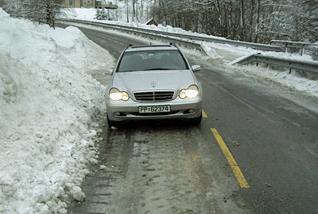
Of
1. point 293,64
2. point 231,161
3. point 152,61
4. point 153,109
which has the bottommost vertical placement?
point 231,161

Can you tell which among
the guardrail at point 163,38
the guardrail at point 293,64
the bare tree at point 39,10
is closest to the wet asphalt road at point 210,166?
the guardrail at point 293,64

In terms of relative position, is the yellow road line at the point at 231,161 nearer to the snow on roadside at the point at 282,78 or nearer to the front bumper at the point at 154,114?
the front bumper at the point at 154,114

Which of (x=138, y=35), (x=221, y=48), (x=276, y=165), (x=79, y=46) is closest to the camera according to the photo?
(x=276, y=165)

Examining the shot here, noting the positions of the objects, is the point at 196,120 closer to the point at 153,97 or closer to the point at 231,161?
the point at 153,97

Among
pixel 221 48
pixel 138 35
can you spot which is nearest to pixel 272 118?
pixel 221 48

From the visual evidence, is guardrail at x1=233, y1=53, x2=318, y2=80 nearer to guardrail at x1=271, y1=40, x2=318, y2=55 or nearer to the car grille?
guardrail at x1=271, y1=40, x2=318, y2=55

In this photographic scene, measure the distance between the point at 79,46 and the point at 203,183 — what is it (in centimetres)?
1958

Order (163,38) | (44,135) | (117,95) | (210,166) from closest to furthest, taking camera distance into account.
→ (210,166) → (44,135) → (117,95) → (163,38)

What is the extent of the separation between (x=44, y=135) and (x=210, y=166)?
2.63m

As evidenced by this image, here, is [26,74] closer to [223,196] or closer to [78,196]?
[78,196]

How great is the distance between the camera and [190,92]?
8.28m

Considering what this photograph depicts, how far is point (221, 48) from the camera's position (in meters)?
28.1

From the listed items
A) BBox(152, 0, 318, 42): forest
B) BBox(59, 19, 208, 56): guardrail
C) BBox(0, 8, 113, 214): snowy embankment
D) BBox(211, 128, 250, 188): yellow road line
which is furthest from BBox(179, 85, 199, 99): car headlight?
BBox(152, 0, 318, 42): forest

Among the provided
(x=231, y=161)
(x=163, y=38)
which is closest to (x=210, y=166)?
(x=231, y=161)
